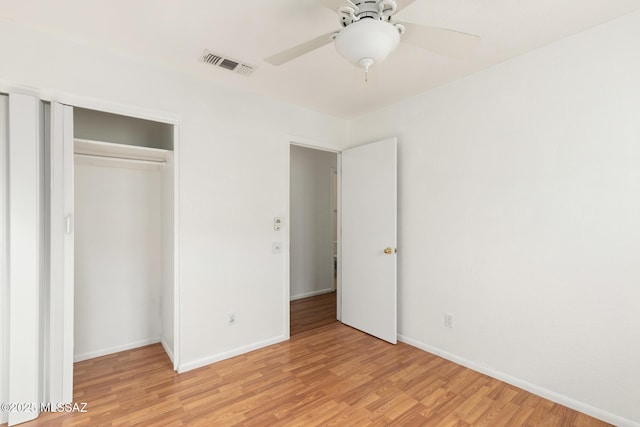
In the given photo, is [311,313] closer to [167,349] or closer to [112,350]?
[167,349]

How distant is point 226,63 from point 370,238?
215 centimetres

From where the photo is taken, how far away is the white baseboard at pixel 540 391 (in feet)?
6.22

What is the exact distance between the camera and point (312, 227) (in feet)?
16.4

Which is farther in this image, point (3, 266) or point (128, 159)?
point (128, 159)

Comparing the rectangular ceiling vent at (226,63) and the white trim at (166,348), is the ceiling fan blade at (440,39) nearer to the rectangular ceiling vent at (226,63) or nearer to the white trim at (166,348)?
the rectangular ceiling vent at (226,63)

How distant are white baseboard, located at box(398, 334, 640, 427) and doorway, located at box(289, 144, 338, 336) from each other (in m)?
1.94

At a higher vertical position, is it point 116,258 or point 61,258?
point 61,258

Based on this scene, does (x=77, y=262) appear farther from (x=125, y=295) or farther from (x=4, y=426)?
(x=4, y=426)

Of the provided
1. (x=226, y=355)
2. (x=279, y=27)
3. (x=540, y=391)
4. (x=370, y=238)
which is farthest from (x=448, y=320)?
(x=279, y=27)

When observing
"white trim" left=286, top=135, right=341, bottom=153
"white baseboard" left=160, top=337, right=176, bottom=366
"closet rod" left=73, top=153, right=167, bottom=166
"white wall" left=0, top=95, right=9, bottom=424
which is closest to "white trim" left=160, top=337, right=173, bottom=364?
"white baseboard" left=160, top=337, right=176, bottom=366

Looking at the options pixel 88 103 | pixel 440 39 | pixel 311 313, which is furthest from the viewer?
pixel 311 313

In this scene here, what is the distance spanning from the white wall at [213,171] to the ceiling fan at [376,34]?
1526 mm

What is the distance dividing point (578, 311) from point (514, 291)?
385mm

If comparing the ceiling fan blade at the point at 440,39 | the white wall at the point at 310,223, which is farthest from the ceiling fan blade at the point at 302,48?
the white wall at the point at 310,223
